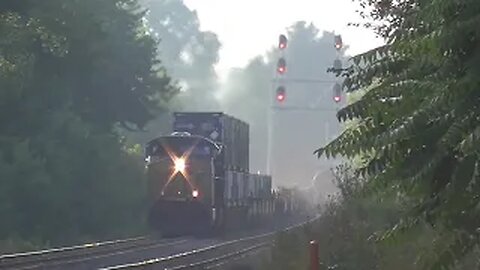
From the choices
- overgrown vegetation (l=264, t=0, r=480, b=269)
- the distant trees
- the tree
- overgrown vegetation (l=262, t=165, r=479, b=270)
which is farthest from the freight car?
the tree

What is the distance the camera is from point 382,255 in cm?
1593

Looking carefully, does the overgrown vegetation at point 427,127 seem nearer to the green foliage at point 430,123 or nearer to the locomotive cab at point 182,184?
the green foliage at point 430,123

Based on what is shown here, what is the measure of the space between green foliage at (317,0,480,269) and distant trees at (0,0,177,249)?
32.7 meters

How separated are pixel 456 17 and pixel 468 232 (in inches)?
62.7

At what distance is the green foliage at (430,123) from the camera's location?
6.04 meters

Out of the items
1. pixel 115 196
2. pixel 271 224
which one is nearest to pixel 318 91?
pixel 271 224

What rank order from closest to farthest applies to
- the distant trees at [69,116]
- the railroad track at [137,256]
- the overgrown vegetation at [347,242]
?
1. the overgrown vegetation at [347,242]
2. the railroad track at [137,256]
3. the distant trees at [69,116]

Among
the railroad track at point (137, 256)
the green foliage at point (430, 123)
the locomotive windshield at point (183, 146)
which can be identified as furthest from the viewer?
the locomotive windshield at point (183, 146)

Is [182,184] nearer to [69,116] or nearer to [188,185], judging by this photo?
[188,185]

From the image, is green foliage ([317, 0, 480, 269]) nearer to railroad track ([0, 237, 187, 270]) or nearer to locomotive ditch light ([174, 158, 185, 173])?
railroad track ([0, 237, 187, 270])

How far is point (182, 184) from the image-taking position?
38.3 meters

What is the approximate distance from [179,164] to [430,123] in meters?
32.2

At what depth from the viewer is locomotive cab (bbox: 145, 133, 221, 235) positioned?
3809 centimetres

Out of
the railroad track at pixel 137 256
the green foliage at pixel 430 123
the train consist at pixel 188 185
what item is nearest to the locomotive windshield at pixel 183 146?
the train consist at pixel 188 185
